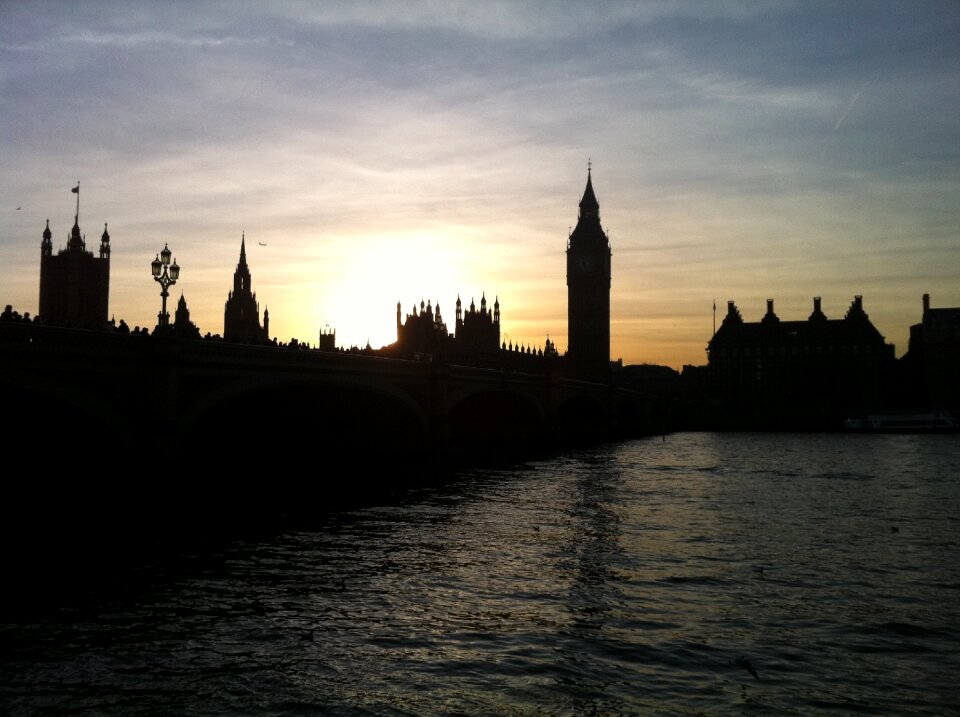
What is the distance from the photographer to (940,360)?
584 feet

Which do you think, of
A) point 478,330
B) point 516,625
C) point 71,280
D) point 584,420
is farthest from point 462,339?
point 516,625

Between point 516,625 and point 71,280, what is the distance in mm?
176493

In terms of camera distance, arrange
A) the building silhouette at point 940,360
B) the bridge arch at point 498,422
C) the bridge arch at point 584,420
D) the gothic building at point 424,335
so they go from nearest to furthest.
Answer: the bridge arch at point 498,422 < the bridge arch at point 584,420 < the gothic building at point 424,335 < the building silhouette at point 940,360

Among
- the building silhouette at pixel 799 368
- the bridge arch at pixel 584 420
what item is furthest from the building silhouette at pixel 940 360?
the bridge arch at pixel 584 420

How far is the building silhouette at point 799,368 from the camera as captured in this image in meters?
173

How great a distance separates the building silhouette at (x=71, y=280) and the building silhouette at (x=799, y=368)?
126 meters

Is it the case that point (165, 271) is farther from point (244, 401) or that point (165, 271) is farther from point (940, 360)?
point (940, 360)

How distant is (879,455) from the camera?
80.9 meters

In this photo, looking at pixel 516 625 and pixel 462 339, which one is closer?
pixel 516 625

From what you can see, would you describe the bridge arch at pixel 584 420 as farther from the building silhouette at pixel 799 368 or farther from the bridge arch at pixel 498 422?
the building silhouette at pixel 799 368

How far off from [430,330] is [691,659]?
14868 centimetres

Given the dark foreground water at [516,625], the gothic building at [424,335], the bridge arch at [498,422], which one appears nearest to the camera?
the dark foreground water at [516,625]

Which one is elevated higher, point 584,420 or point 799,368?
point 799,368

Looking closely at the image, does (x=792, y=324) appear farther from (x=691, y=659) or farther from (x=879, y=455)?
(x=691, y=659)
